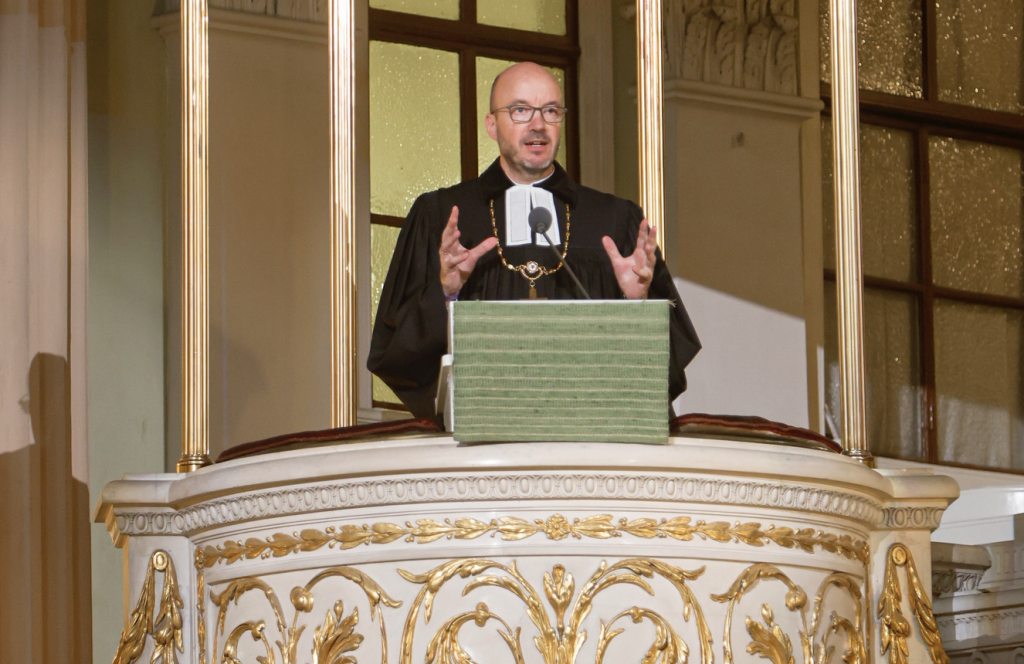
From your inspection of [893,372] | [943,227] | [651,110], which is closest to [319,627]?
[651,110]

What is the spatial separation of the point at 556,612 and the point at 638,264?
71cm

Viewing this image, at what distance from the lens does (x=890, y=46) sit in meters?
7.50

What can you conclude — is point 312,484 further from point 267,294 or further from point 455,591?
point 267,294

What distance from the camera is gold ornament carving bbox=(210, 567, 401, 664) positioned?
2.89 m

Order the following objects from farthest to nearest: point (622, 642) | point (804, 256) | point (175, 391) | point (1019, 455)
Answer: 1. point (1019, 455)
2. point (804, 256)
3. point (175, 391)
4. point (622, 642)

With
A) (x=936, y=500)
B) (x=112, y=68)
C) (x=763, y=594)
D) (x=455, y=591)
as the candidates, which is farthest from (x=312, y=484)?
(x=112, y=68)

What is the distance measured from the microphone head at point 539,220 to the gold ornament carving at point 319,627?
28.8 inches

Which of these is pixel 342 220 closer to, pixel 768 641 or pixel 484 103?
pixel 768 641

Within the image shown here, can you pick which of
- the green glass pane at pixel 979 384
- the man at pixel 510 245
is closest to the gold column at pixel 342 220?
the man at pixel 510 245

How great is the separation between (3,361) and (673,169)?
2.74 meters

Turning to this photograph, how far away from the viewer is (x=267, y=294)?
534cm

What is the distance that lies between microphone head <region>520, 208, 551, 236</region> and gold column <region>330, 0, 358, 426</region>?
1075 millimetres

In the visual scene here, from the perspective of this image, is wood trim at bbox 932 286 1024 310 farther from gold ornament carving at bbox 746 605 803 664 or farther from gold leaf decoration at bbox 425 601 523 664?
gold leaf decoration at bbox 425 601 523 664

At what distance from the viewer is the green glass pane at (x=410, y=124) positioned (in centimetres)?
616
